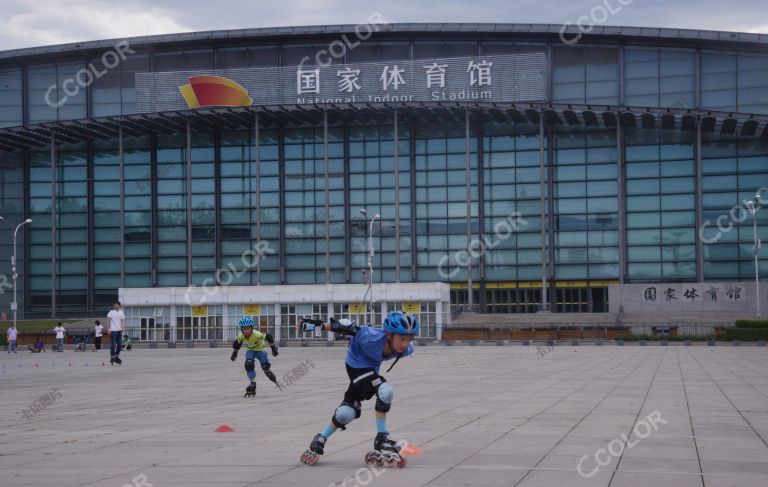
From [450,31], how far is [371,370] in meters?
77.5

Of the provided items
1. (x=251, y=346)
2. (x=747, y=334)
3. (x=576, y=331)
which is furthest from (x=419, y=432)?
(x=576, y=331)

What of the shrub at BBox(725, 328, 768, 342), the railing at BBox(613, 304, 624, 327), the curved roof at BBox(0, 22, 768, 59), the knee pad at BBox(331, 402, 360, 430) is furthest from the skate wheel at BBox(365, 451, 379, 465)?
the curved roof at BBox(0, 22, 768, 59)

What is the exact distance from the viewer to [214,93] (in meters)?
84.6

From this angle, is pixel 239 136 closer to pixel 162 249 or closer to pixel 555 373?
pixel 162 249

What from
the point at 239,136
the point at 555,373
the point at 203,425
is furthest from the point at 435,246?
the point at 203,425

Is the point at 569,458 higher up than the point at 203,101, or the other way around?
the point at 203,101

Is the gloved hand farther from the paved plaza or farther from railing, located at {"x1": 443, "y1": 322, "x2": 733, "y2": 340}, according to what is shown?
railing, located at {"x1": 443, "y1": 322, "x2": 733, "y2": 340}

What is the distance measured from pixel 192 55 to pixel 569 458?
84.6 m

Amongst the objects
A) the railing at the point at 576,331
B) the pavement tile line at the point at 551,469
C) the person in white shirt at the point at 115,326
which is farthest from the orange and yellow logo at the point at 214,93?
the pavement tile line at the point at 551,469

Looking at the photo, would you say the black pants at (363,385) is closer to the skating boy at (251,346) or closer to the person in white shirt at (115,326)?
the skating boy at (251,346)

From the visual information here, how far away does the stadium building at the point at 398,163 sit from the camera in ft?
268

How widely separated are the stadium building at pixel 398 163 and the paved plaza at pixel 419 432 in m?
58.4

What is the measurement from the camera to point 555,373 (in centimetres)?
2720

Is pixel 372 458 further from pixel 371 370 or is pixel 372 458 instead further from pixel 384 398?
pixel 371 370
